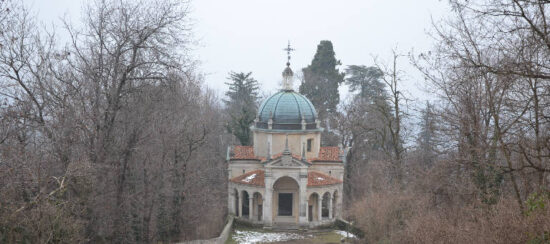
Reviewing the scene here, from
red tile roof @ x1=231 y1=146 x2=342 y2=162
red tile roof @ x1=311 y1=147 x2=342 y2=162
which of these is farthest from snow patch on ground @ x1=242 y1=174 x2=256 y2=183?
red tile roof @ x1=311 y1=147 x2=342 y2=162

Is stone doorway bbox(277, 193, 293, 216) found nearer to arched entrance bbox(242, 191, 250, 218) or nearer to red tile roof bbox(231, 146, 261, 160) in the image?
arched entrance bbox(242, 191, 250, 218)

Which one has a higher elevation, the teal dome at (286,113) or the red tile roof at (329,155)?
the teal dome at (286,113)

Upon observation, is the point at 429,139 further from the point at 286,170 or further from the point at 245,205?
the point at 245,205

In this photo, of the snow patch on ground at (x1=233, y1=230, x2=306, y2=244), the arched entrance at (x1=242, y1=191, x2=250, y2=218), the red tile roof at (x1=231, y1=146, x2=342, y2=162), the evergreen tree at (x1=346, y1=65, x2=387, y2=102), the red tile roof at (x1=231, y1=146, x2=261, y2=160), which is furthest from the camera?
the evergreen tree at (x1=346, y1=65, x2=387, y2=102)

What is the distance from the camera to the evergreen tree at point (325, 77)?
4628 cm

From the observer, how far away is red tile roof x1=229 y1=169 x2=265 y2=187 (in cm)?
2916

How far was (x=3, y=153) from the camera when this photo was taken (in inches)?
487

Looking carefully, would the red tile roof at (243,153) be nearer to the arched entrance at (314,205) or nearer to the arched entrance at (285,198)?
the arched entrance at (285,198)

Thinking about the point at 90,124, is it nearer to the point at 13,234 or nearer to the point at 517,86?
the point at 13,234

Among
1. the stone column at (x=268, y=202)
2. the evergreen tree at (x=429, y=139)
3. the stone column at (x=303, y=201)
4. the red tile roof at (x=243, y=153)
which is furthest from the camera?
the red tile roof at (x=243, y=153)

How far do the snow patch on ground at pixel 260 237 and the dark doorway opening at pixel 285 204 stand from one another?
2.34 m

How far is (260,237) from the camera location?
26.5 m

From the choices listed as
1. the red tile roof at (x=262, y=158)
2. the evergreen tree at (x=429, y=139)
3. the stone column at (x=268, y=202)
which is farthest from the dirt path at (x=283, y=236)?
the evergreen tree at (x=429, y=139)

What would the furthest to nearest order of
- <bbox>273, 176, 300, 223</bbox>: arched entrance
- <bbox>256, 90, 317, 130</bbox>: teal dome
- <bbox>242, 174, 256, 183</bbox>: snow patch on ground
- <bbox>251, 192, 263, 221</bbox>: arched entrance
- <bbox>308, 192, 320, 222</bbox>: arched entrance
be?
<bbox>256, 90, 317, 130</bbox>: teal dome → <bbox>308, 192, 320, 222</bbox>: arched entrance → <bbox>251, 192, 263, 221</bbox>: arched entrance → <bbox>273, 176, 300, 223</bbox>: arched entrance → <bbox>242, 174, 256, 183</bbox>: snow patch on ground
